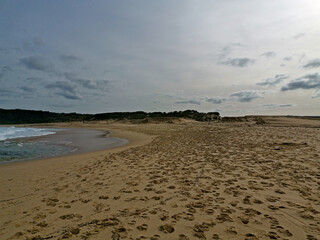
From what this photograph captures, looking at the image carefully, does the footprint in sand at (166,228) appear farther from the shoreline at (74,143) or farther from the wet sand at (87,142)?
the wet sand at (87,142)

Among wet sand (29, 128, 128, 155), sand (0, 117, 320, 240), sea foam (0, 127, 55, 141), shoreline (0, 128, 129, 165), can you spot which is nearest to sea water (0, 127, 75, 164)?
shoreline (0, 128, 129, 165)

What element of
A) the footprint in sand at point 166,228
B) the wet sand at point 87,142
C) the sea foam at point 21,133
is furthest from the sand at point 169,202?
the sea foam at point 21,133

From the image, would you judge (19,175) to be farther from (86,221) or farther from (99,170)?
(86,221)

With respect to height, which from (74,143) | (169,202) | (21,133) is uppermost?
(169,202)

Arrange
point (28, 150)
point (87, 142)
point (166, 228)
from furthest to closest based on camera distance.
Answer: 1. point (87, 142)
2. point (28, 150)
3. point (166, 228)

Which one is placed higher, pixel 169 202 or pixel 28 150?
pixel 169 202

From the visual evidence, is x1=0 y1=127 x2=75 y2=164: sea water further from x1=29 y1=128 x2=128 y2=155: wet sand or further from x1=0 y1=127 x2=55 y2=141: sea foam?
x1=0 y1=127 x2=55 y2=141: sea foam

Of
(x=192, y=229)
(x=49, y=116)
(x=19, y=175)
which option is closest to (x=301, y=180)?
(x=192, y=229)

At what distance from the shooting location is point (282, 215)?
3.93 m

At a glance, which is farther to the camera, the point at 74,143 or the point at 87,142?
the point at 87,142

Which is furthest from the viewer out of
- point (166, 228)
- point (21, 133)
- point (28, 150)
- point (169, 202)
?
point (21, 133)

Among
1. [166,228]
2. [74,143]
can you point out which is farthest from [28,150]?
[166,228]

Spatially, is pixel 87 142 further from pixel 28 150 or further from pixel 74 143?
pixel 28 150

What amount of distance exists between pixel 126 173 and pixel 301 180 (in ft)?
20.1
